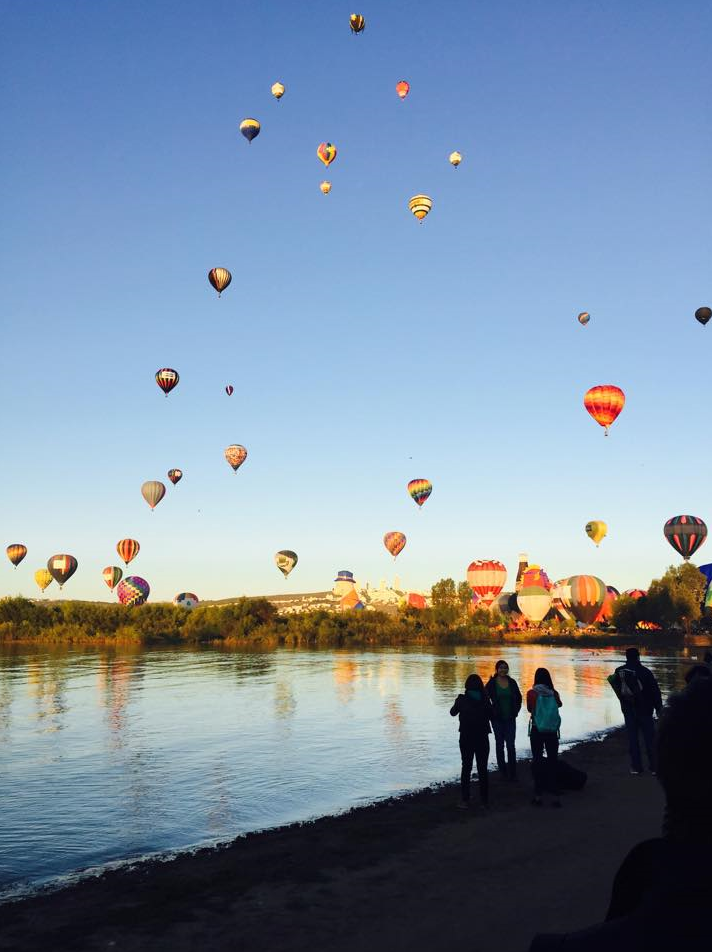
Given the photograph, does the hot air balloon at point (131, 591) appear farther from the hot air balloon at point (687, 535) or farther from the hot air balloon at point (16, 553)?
the hot air balloon at point (687, 535)

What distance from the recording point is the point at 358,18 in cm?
6266

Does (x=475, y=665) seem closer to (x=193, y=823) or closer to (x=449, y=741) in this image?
(x=449, y=741)

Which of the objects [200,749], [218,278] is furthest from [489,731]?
[218,278]

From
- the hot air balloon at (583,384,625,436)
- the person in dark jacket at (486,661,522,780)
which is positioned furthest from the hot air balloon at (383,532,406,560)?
the person in dark jacket at (486,661,522,780)

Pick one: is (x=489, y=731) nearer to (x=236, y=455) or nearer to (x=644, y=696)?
(x=644, y=696)

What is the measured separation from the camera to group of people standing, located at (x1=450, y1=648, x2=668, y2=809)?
46.4 ft

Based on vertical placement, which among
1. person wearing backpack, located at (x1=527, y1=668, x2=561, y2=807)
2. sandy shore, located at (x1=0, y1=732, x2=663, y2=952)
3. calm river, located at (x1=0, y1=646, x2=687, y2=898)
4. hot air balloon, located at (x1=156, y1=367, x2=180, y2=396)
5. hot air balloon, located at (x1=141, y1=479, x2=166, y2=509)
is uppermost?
hot air balloon, located at (x1=156, y1=367, x2=180, y2=396)

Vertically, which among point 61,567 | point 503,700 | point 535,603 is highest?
point 61,567

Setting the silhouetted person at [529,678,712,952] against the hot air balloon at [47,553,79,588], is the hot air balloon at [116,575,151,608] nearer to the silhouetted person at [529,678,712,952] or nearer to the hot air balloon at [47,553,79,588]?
the hot air balloon at [47,553,79,588]

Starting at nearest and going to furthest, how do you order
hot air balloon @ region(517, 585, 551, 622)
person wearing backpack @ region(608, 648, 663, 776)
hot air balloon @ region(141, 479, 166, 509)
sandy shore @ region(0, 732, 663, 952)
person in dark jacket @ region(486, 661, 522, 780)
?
sandy shore @ region(0, 732, 663, 952) < person wearing backpack @ region(608, 648, 663, 776) < person in dark jacket @ region(486, 661, 522, 780) < hot air balloon @ region(141, 479, 166, 509) < hot air balloon @ region(517, 585, 551, 622)

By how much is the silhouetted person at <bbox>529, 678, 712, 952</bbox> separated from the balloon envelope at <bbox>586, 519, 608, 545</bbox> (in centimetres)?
11792

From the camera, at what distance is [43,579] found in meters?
114

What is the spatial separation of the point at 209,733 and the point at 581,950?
96.3ft

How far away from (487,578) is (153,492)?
5640cm
